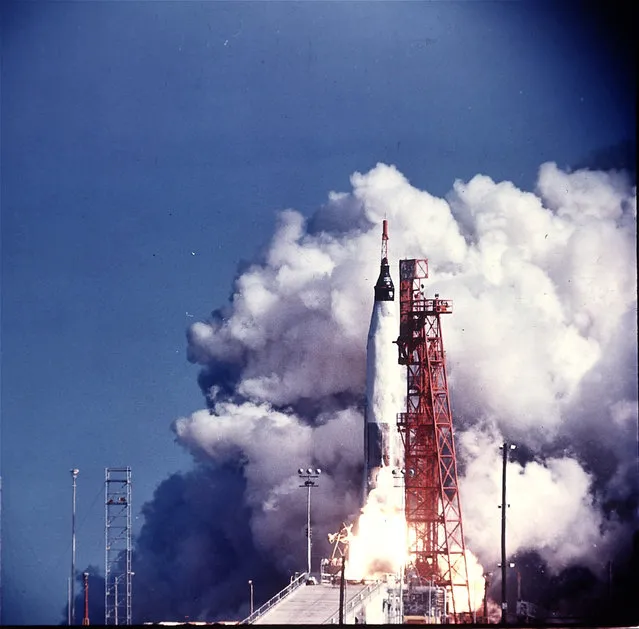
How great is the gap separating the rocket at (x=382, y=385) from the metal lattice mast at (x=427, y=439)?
0.34 m

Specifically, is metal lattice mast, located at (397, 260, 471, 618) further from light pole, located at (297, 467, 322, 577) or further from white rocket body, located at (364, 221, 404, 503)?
light pole, located at (297, 467, 322, 577)

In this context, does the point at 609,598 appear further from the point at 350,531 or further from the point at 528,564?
the point at 350,531

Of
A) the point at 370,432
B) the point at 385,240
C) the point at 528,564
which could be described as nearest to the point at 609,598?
the point at 528,564

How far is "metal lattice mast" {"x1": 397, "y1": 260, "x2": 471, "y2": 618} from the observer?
3591 centimetres

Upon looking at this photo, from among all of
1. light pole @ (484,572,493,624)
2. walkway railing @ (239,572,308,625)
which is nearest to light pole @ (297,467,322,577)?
walkway railing @ (239,572,308,625)

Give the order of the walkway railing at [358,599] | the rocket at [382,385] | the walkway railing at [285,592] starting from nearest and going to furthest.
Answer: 1. the walkway railing at [358,599]
2. the walkway railing at [285,592]
3. the rocket at [382,385]

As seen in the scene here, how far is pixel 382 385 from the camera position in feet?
121

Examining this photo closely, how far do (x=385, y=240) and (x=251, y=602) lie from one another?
10.9 metres

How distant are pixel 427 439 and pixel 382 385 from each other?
1864 mm

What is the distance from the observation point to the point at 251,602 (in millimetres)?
38906

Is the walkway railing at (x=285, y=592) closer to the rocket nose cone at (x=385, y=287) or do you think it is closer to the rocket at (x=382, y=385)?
the rocket at (x=382, y=385)

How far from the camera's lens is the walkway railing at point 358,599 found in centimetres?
3088

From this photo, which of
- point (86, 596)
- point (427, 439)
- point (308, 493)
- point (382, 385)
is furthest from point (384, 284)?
point (86, 596)

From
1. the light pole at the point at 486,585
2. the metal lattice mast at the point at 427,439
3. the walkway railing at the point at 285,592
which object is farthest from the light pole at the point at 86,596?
the light pole at the point at 486,585
